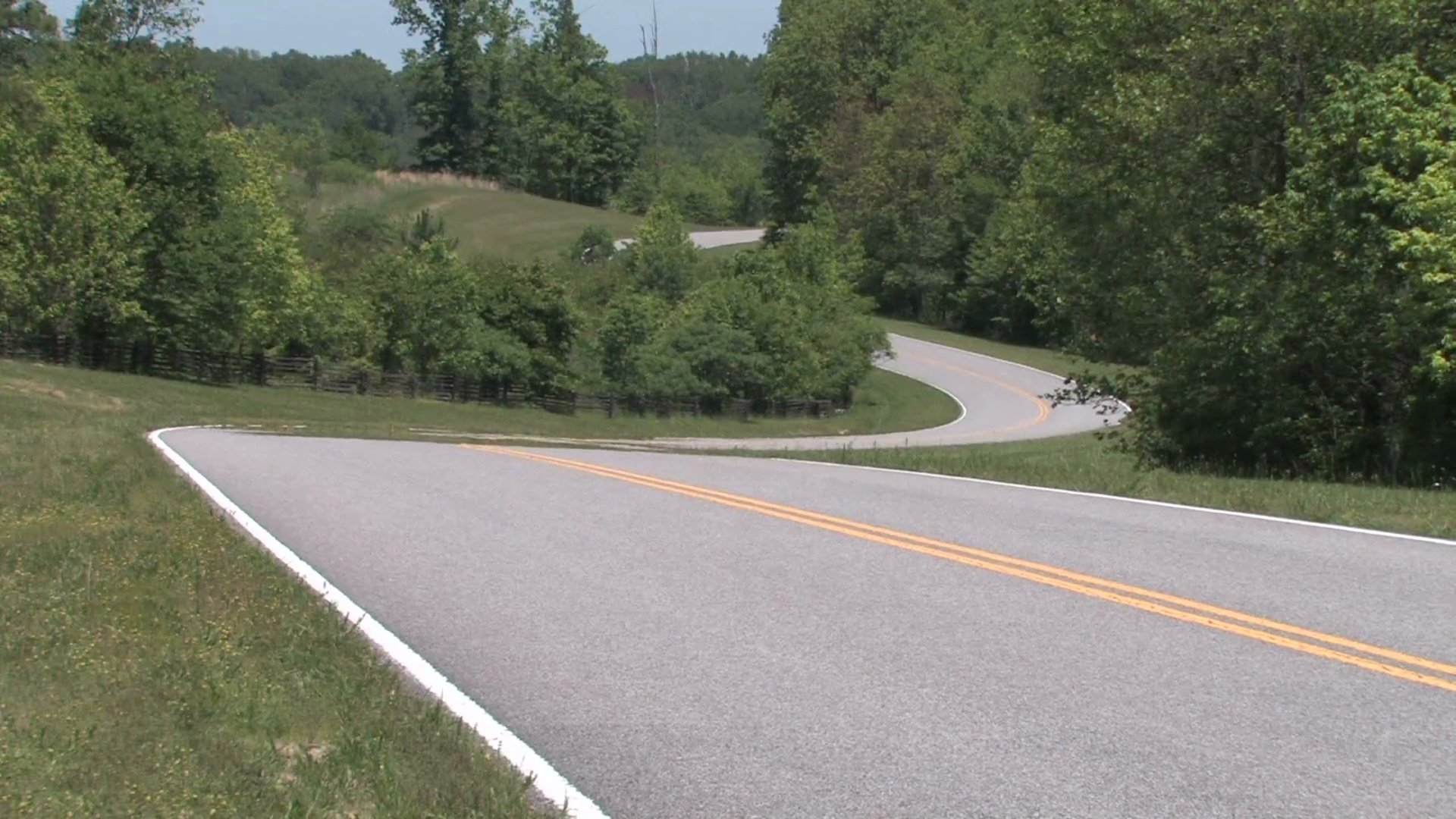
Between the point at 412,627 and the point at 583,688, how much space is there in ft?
6.63

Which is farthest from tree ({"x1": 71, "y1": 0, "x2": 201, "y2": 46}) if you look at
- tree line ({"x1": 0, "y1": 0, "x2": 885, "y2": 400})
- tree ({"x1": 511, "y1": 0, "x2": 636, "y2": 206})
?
tree ({"x1": 511, "y1": 0, "x2": 636, "y2": 206})

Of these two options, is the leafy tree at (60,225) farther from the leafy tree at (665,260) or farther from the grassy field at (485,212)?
the grassy field at (485,212)

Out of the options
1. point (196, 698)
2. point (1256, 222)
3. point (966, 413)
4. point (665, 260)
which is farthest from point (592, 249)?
point (196, 698)

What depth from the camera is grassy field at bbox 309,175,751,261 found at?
89875mm

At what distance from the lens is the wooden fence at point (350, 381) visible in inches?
2117

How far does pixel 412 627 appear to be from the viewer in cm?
876

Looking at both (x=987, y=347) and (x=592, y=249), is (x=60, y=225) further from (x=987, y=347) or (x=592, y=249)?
(x=987, y=347)

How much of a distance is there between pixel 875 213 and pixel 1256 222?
62.1 meters

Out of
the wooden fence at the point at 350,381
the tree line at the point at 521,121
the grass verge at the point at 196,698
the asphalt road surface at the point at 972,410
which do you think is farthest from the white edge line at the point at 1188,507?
the tree line at the point at 521,121

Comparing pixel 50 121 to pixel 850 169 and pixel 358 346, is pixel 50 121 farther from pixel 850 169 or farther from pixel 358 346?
pixel 850 169

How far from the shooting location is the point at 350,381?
57844mm

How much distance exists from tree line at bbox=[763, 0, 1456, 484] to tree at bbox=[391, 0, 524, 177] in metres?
78.7

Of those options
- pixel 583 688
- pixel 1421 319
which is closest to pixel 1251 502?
pixel 1421 319

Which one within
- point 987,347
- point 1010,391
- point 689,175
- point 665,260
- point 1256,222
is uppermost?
point 689,175
